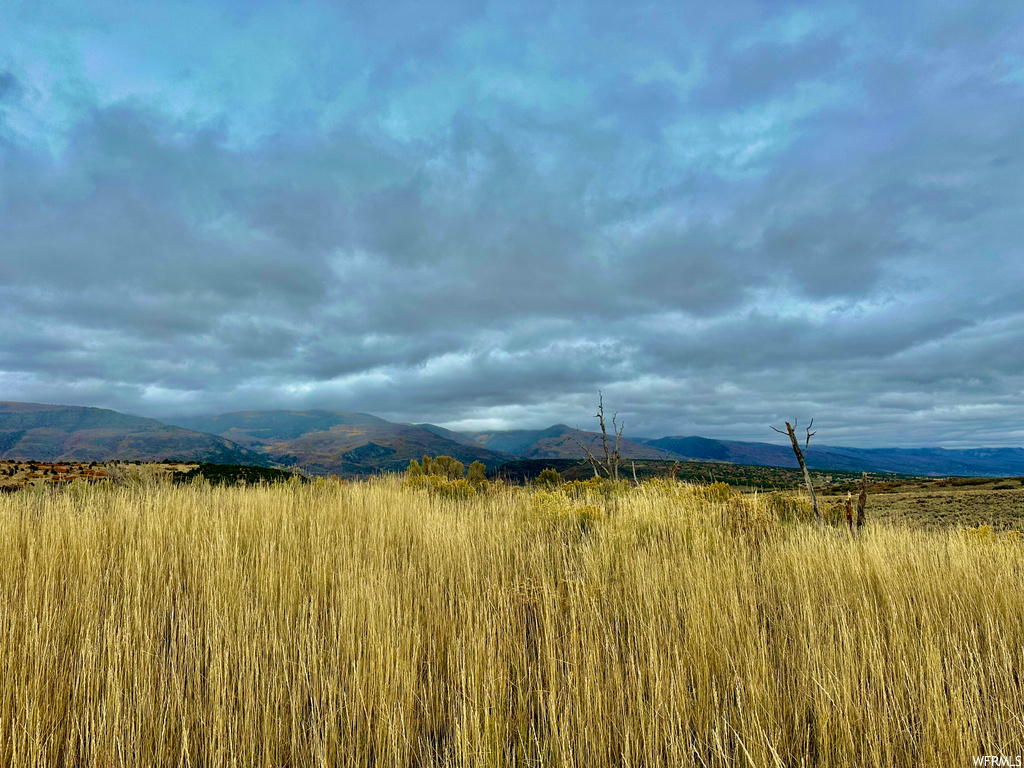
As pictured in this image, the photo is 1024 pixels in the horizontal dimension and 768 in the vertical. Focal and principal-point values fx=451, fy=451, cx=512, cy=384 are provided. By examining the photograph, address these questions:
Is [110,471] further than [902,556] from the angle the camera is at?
Yes

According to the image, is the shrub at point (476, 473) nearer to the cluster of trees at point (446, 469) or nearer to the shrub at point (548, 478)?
the cluster of trees at point (446, 469)

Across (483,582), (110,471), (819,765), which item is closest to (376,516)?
(483,582)

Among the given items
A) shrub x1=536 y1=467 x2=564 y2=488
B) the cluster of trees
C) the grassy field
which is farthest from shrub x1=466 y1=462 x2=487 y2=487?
the grassy field

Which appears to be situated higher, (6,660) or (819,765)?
(6,660)

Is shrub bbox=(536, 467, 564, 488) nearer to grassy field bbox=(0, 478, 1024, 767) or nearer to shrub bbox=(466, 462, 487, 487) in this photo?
shrub bbox=(466, 462, 487, 487)

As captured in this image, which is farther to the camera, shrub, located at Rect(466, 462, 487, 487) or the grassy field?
shrub, located at Rect(466, 462, 487, 487)

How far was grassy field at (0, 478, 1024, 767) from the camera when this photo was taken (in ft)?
6.51

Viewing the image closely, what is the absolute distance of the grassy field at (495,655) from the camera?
198cm

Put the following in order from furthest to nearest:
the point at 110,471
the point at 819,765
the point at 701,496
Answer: the point at 110,471, the point at 701,496, the point at 819,765

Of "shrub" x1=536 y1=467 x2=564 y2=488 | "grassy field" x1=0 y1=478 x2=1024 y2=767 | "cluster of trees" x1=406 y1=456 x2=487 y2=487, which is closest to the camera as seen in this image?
"grassy field" x1=0 y1=478 x2=1024 y2=767

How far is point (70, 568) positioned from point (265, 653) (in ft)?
8.21

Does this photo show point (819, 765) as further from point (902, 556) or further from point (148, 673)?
point (902, 556)

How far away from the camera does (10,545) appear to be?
435cm

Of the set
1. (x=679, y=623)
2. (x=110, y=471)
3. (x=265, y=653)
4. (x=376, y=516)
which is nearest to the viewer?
(x=265, y=653)
